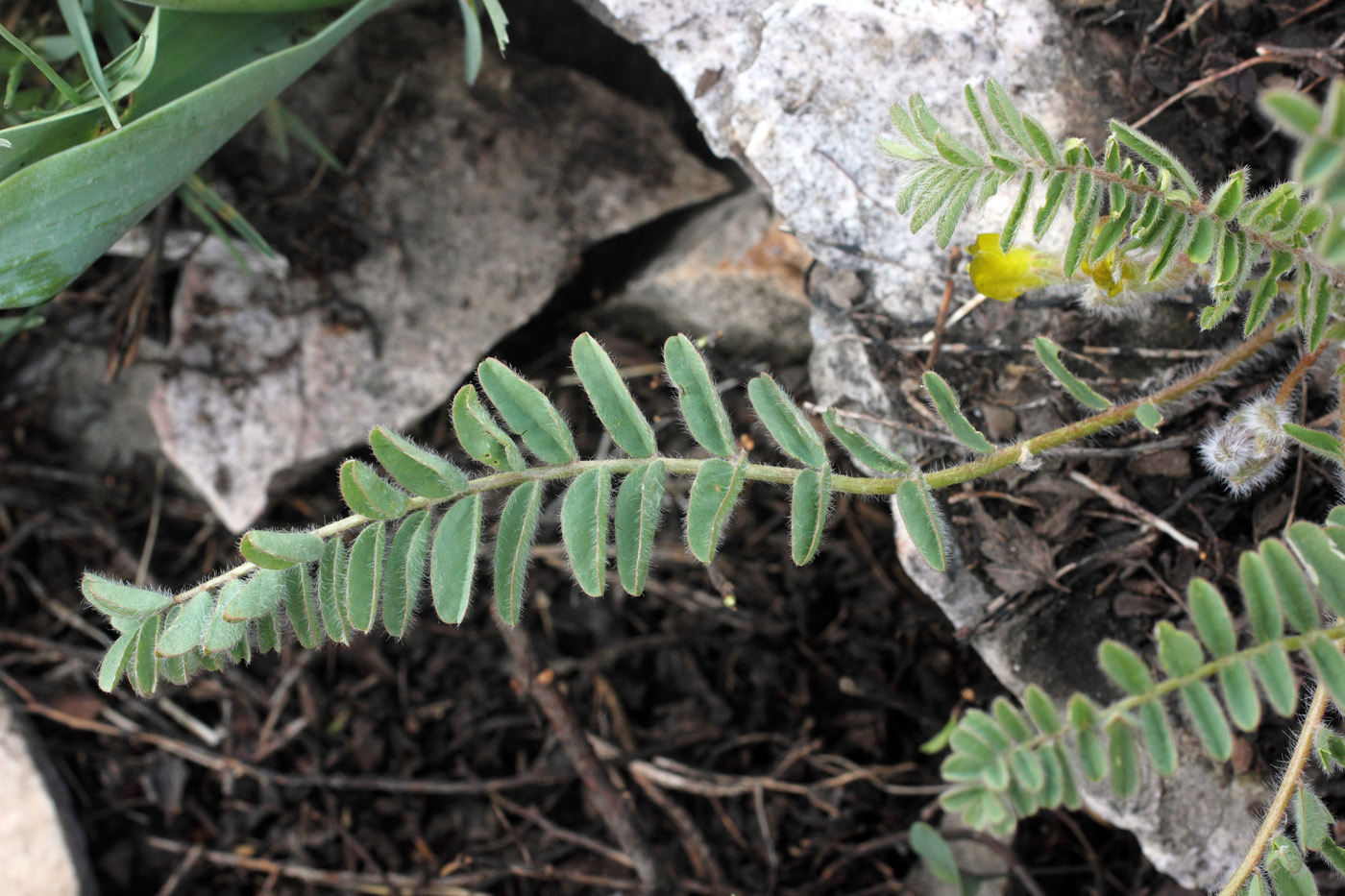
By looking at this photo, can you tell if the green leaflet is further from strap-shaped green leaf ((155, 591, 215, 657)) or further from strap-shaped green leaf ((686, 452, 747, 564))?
strap-shaped green leaf ((686, 452, 747, 564))

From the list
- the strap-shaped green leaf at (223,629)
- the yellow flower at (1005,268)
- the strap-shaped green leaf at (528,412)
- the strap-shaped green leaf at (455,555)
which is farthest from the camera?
the yellow flower at (1005,268)

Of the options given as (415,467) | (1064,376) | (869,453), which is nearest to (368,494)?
(415,467)

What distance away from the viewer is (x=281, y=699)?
2504 mm

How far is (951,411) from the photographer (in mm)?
1478

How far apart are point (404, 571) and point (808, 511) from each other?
0.61 meters

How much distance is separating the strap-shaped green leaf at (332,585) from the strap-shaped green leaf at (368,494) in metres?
0.07

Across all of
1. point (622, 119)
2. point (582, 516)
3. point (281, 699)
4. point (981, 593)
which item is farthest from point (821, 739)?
point (622, 119)

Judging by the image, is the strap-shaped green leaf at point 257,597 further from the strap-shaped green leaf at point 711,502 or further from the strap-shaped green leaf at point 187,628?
the strap-shaped green leaf at point 711,502

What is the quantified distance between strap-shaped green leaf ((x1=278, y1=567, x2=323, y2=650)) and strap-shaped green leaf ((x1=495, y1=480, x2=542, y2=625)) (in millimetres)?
264

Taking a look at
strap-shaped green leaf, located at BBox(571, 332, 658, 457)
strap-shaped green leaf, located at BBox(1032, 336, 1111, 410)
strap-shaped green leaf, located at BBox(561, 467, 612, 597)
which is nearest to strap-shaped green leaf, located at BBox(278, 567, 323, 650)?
strap-shaped green leaf, located at BBox(561, 467, 612, 597)

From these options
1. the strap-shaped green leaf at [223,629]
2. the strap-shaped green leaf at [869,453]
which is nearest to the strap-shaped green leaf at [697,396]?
the strap-shaped green leaf at [869,453]

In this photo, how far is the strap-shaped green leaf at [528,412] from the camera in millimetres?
1448

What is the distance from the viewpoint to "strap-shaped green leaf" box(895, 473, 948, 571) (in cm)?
139

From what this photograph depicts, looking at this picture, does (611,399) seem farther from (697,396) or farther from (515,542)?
(515,542)
